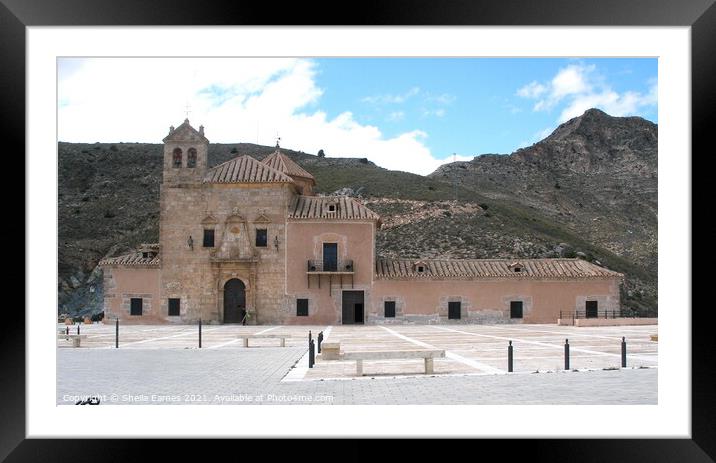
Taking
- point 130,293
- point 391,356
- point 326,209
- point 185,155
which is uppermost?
point 185,155

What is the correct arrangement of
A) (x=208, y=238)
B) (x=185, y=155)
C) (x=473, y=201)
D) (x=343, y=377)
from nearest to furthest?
(x=343, y=377) → (x=208, y=238) → (x=185, y=155) → (x=473, y=201)

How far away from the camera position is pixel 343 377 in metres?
9.84

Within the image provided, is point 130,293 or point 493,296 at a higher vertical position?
point 130,293

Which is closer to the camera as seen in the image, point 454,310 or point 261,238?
point 454,310

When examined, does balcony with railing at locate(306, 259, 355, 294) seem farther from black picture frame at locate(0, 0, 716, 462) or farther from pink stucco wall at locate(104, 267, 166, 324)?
black picture frame at locate(0, 0, 716, 462)

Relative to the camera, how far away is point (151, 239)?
4416cm

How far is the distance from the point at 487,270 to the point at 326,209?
Result: 7.00m

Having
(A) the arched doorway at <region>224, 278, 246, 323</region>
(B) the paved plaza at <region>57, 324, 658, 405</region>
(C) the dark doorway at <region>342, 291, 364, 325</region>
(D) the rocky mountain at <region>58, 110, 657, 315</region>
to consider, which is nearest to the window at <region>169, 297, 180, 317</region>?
(A) the arched doorway at <region>224, 278, 246, 323</region>

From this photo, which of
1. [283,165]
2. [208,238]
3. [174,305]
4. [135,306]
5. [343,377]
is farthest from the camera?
[283,165]

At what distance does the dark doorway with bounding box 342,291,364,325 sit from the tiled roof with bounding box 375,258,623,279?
123 cm

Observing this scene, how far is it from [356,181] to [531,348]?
4285cm
